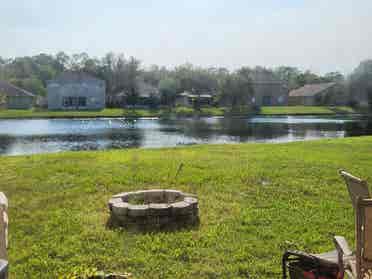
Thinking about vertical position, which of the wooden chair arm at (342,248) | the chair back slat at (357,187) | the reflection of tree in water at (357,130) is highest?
the chair back slat at (357,187)

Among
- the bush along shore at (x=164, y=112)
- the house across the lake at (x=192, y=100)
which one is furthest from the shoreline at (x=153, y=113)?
the house across the lake at (x=192, y=100)

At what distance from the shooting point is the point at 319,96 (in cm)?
6319

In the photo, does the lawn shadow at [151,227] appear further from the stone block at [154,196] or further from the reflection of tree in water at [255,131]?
the reflection of tree in water at [255,131]

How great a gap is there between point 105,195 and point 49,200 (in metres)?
0.79

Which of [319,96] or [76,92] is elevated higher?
[76,92]

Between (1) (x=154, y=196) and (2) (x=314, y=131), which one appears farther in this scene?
(2) (x=314, y=131)

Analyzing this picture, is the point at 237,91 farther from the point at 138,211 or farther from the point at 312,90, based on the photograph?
the point at 138,211

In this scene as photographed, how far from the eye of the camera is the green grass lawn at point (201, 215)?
3588mm

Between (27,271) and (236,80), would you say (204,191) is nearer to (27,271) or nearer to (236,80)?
(27,271)

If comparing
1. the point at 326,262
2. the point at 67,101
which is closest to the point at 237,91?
the point at 67,101

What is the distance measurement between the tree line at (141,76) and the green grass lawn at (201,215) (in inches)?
1764

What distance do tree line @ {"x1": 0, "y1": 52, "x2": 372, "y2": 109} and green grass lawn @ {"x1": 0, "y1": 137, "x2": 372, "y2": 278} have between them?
1764 inches

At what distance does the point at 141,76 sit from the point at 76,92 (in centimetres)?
1229

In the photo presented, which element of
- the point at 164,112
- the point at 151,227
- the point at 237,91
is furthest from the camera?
the point at 237,91
